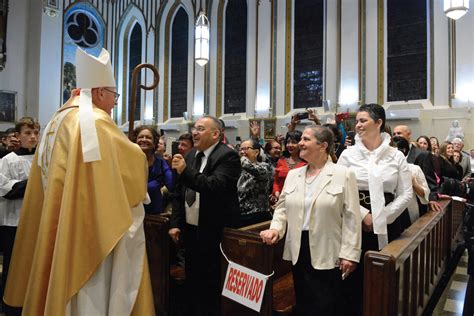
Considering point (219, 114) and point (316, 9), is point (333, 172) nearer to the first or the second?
point (316, 9)

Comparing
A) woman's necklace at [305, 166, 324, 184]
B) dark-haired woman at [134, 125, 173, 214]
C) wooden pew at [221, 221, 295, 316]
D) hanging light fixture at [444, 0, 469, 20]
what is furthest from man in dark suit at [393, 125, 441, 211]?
hanging light fixture at [444, 0, 469, 20]

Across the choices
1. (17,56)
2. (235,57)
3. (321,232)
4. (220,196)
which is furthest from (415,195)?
(17,56)

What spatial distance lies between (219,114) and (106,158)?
11755mm

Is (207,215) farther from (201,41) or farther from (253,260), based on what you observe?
(201,41)

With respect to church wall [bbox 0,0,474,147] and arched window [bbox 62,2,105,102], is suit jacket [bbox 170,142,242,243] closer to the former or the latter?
church wall [bbox 0,0,474,147]

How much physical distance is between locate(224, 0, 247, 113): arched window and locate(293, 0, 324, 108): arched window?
1.96m

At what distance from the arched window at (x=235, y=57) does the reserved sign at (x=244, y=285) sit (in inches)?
427

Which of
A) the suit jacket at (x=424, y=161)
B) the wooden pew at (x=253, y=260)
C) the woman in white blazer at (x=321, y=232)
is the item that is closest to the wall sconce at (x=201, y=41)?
the suit jacket at (x=424, y=161)

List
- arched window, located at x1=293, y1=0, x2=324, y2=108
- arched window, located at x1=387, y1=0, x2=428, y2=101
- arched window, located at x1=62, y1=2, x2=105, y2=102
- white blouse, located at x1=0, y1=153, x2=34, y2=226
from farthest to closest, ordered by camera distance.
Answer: arched window, located at x1=62, y1=2, x2=105, y2=102
arched window, located at x1=293, y1=0, x2=324, y2=108
arched window, located at x1=387, y1=0, x2=428, y2=101
white blouse, located at x1=0, y1=153, x2=34, y2=226

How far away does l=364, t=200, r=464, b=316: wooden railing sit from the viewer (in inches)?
75.9

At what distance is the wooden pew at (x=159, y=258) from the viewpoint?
2904mm

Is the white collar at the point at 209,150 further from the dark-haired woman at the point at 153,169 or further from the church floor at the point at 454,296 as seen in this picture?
the church floor at the point at 454,296

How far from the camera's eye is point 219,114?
1364cm

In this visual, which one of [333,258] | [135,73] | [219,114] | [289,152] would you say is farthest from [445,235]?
[219,114]
